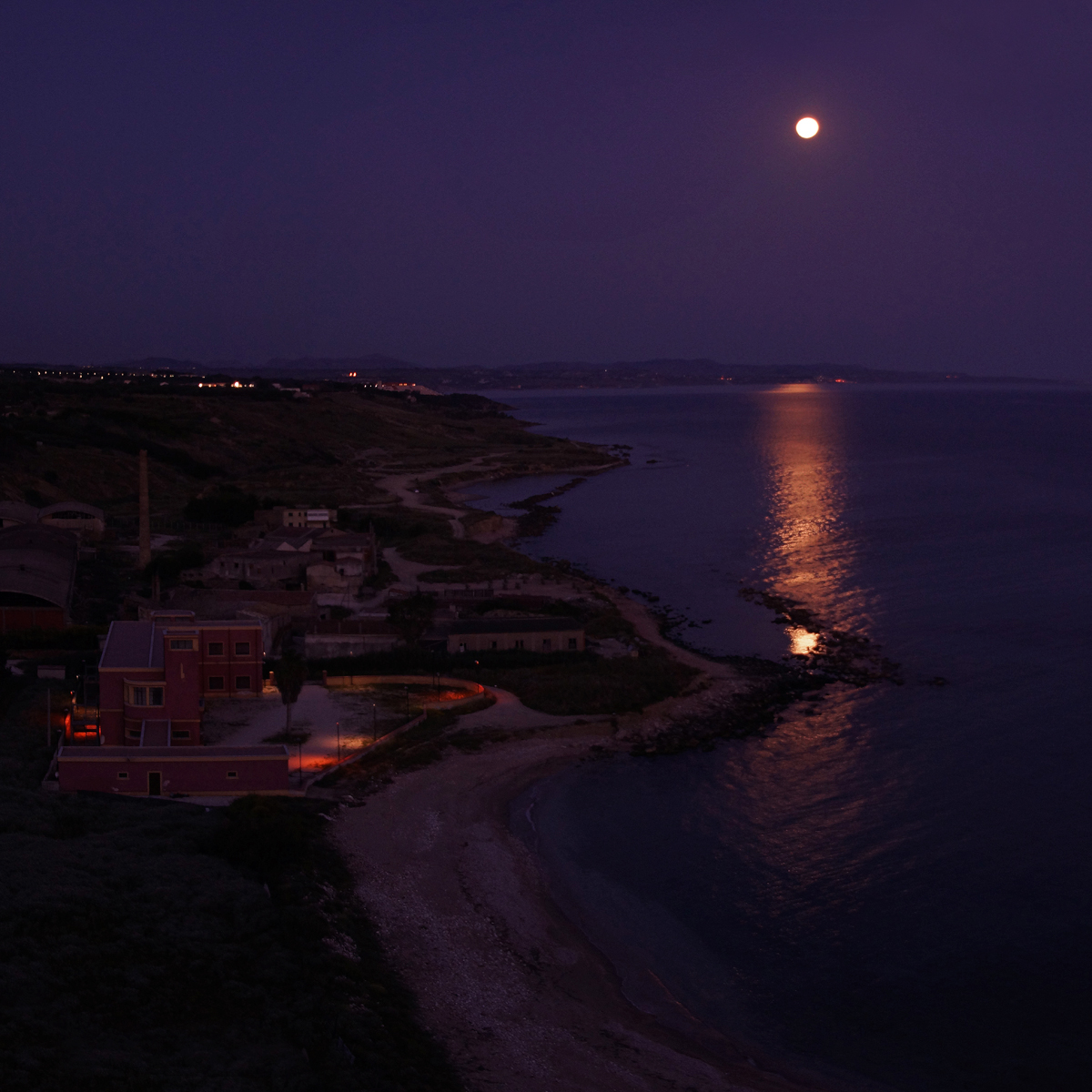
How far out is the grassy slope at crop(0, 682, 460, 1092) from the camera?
46.5 feet

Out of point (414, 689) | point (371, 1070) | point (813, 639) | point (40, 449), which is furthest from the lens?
point (40, 449)

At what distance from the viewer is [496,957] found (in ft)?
64.7

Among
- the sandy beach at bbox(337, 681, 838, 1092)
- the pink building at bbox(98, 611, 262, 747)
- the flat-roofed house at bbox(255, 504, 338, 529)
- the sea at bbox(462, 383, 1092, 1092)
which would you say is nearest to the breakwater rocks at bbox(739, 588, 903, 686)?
the sea at bbox(462, 383, 1092, 1092)

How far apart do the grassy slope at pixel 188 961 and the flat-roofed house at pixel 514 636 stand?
15501mm

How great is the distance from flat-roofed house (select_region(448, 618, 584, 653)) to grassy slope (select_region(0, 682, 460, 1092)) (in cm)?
1550

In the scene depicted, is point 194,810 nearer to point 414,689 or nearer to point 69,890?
point 69,890

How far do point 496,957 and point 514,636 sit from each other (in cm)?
1904

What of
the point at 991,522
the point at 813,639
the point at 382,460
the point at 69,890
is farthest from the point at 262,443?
the point at 69,890

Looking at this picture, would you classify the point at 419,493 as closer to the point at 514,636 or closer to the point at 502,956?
the point at 514,636

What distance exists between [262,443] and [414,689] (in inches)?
3093

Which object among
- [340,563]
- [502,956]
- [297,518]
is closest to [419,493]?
[297,518]

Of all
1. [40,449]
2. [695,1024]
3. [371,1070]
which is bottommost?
[695,1024]

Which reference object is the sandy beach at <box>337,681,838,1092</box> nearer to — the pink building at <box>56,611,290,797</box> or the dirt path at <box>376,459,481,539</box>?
the pink building at <box>56,611,290,797</box>

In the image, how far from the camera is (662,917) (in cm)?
2212
